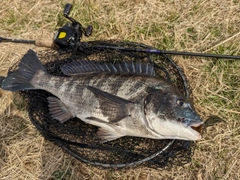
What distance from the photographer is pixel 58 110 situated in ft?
11.2

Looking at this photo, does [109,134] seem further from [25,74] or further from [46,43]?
[46,43]

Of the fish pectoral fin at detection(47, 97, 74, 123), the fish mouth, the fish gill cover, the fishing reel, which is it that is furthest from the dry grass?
the fish mouth

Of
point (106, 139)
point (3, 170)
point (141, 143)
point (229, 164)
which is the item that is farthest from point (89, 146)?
point (229, 164)

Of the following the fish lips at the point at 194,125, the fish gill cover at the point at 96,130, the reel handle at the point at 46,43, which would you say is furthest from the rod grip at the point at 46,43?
the fish lips at the point at 194,125

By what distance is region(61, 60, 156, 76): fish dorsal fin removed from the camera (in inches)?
124

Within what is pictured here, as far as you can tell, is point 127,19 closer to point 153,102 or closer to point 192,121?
point 153,102

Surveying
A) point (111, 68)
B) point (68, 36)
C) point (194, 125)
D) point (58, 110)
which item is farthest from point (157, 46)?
point (194, 125)

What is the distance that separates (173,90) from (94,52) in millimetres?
1382

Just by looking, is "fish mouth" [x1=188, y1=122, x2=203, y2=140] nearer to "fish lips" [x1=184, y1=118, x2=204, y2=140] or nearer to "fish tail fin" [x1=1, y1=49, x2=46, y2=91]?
"fish lips" [x1=184, y1=118, x2=204, y2=140]

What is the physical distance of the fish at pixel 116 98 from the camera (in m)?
2.70

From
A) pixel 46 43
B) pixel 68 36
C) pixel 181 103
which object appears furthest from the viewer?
pixel 46 43

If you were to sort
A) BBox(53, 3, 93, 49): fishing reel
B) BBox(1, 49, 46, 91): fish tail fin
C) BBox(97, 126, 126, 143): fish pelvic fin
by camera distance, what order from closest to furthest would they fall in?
1. BBox(97, 126, 126, 143): fish pelvic fin
2. BBox(1, 49, 46, 91): fish tail fin
3. BBox(53, 3, 93, 49): fishing reel

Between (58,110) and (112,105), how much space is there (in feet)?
2.69

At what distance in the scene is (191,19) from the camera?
163 inches
